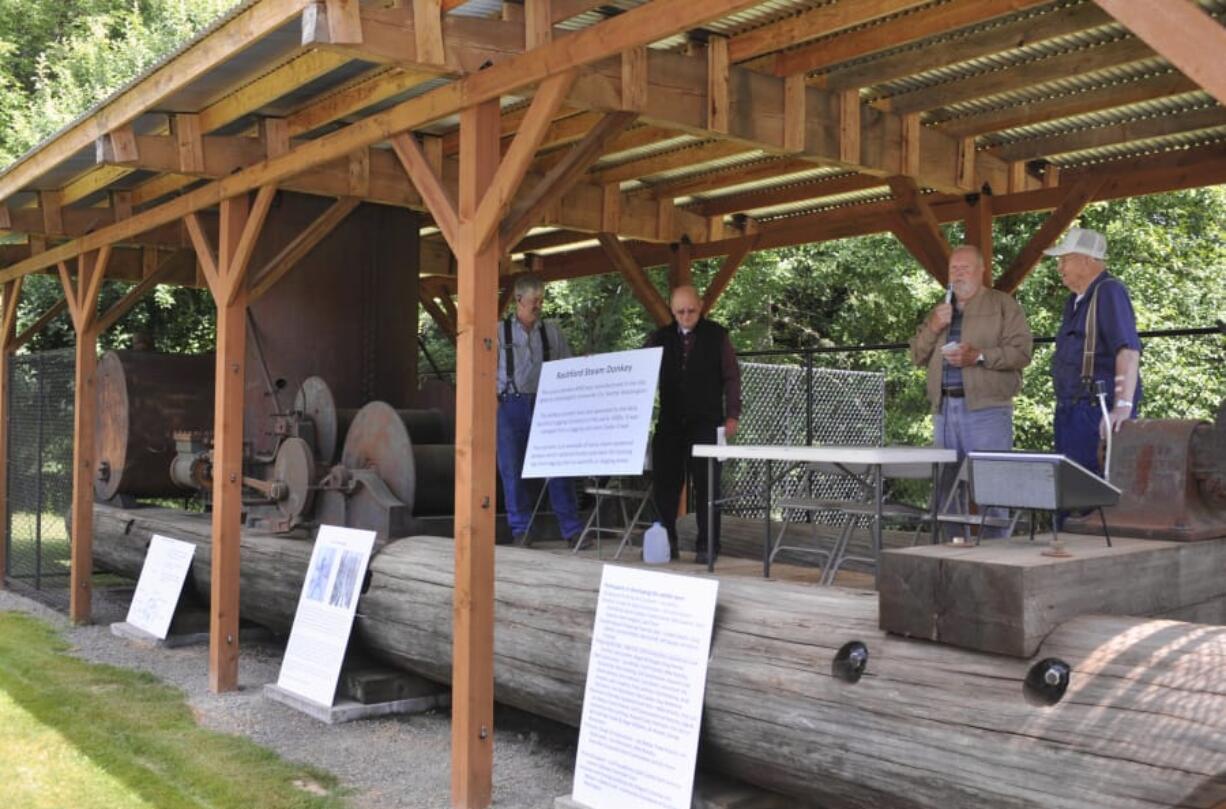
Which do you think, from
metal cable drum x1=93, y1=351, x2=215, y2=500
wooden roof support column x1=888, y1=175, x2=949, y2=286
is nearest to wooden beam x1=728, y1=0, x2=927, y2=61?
wooden roof support column x1=888, y1=175, x2=949, y2=286

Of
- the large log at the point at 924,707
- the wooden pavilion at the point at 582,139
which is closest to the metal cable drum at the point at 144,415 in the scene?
the wooden pavilion at the point at 582,139

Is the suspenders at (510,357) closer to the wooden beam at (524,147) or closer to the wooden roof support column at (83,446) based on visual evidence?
the wooden beam at (524,147)

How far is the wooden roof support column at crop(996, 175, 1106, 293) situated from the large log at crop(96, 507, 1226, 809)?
3.97 meters

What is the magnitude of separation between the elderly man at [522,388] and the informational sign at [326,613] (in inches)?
39.7

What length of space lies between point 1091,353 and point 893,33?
1911 millimetres

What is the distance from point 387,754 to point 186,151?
164 inches

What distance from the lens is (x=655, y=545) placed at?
6863mm

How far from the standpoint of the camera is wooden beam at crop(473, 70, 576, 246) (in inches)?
208

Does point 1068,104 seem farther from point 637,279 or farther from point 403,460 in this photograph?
point 403,460

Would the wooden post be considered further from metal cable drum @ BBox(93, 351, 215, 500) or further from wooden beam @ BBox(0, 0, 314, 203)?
metal cable drum @ BBox(93, 351, 215, 500)

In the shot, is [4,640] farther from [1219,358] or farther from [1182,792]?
[1219,358]

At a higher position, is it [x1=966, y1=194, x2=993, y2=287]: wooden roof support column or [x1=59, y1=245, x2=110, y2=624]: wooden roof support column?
[x1=966, y1=194, x2=993, y2=287]: wooden roof support column

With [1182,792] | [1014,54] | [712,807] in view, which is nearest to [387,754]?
[712,807]

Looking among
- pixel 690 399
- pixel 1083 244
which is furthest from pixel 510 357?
pixel 1083 244
